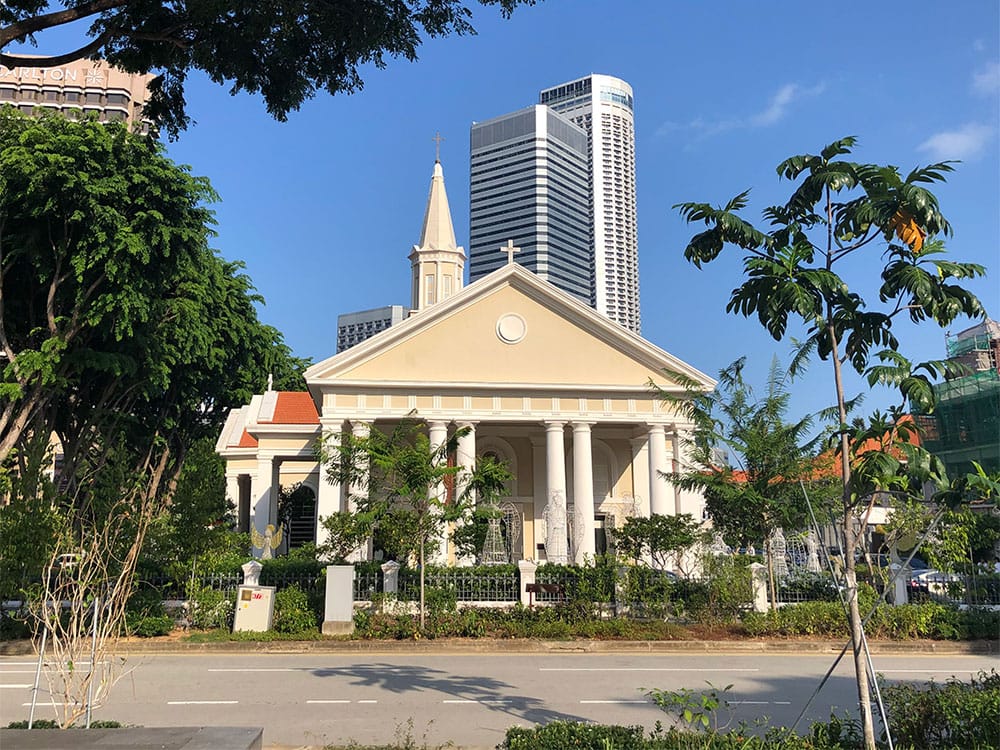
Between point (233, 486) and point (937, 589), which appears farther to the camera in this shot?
point (233, 486)

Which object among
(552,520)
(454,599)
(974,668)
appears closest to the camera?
(974,668)

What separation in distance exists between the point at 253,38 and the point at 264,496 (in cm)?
2508

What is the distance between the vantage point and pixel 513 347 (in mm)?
30391

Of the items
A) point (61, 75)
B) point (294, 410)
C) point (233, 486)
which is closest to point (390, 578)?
point (294, 410)

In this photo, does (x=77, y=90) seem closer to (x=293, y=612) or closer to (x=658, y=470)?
(x=658, y=470)

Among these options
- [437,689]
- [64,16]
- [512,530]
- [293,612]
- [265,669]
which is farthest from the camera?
[512,530]

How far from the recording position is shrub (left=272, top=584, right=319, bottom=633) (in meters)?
17.6

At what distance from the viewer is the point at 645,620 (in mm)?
18344

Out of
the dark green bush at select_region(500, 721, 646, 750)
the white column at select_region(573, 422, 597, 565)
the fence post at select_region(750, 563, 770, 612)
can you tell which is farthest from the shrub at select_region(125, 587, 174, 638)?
the white column at select_region(573, 422, 597, 565)

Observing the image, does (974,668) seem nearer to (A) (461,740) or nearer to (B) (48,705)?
(A) (461,740)

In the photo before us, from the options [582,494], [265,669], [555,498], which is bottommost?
[265,669]

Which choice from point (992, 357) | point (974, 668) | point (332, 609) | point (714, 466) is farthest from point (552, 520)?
point (992, 357)

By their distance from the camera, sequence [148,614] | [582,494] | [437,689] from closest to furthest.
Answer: [437,689]
[148,614]
[582,494]

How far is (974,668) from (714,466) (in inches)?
282
